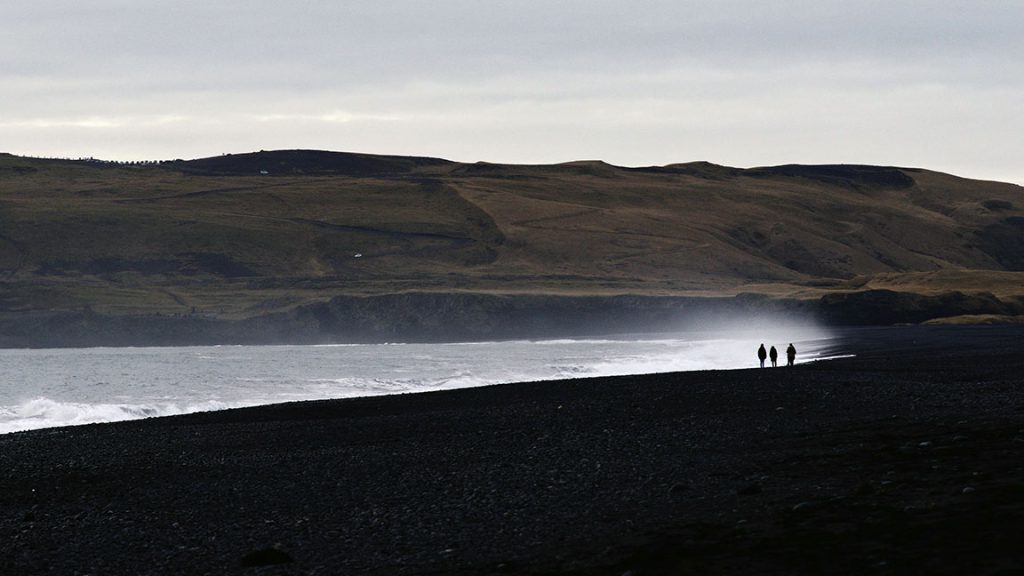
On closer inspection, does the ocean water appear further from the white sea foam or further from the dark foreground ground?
the dark foreground ground

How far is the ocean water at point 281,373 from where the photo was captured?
1912 inches

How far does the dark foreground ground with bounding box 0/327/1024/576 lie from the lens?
13.0 metres

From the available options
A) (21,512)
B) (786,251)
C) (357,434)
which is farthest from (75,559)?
(786,251)

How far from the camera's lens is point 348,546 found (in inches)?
610

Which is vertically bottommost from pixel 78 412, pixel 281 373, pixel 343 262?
pixel 281 373

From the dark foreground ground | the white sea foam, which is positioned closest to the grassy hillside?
the white sea foam

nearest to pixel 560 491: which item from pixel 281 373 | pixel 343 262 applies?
pixel 281 373

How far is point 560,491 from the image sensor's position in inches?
718

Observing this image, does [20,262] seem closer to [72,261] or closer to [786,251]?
[72,261]

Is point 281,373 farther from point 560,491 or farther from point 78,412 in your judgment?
point 560,491

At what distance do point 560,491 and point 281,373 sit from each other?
2103 inches

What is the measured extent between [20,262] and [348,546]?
163740 millimetres

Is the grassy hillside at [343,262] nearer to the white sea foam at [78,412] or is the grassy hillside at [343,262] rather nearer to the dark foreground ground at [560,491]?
the white sea foam at [78,412]

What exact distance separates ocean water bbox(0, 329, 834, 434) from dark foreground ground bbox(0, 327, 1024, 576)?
47.2 feet
